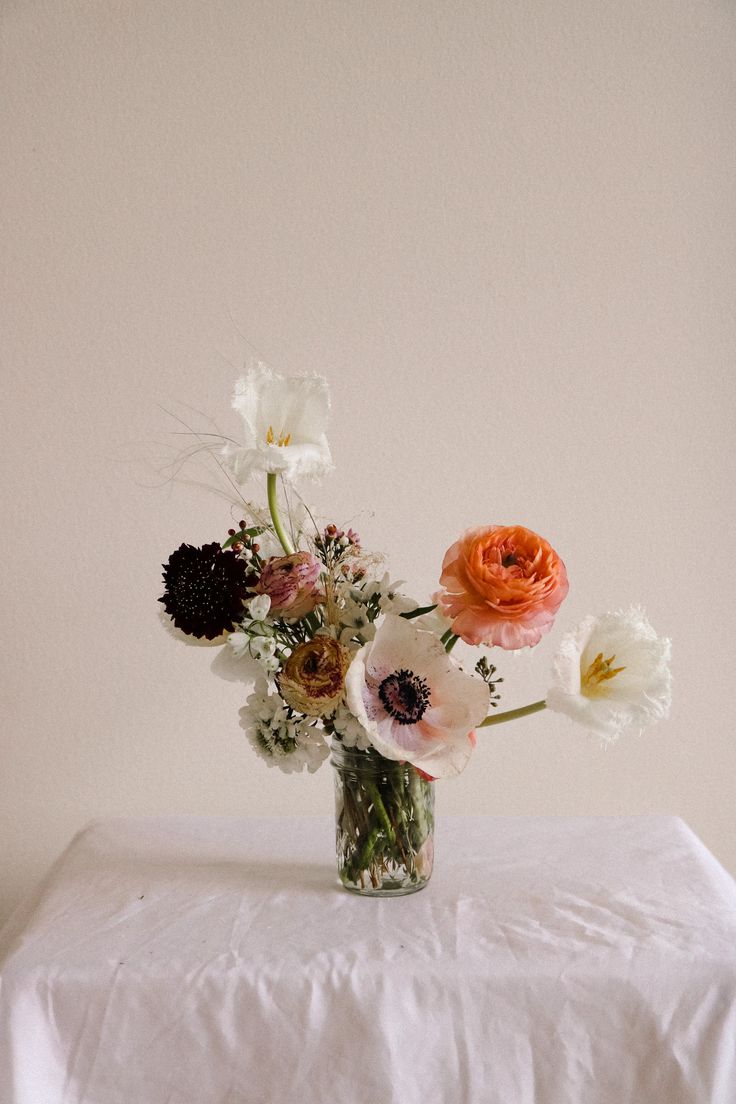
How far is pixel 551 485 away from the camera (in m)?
1.69

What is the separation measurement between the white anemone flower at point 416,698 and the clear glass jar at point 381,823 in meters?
0.07

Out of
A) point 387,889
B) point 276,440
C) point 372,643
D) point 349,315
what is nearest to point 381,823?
point 387,889

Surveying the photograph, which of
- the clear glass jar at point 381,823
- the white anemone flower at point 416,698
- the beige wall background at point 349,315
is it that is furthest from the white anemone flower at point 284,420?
the beige wall background at point 349,315

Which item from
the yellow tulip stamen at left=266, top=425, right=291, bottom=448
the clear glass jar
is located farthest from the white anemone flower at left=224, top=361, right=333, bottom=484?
the clear glass jar

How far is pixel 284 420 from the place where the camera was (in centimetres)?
112

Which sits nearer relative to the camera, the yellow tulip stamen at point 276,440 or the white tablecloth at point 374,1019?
the white tablecloth at point 374,1019

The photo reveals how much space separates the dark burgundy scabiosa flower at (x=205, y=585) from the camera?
104cm

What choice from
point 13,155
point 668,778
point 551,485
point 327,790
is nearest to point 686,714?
point 668,778

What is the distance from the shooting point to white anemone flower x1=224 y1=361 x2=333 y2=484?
1075 millimetres

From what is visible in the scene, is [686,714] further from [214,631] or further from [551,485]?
[214,631]

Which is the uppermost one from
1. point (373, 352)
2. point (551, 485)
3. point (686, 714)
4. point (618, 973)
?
point (373, 352)

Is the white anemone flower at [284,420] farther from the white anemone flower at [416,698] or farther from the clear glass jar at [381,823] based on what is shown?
the clear glass jar at [381,823]

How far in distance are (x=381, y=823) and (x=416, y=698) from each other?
15cm

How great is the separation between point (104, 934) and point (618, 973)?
0.49 metres
